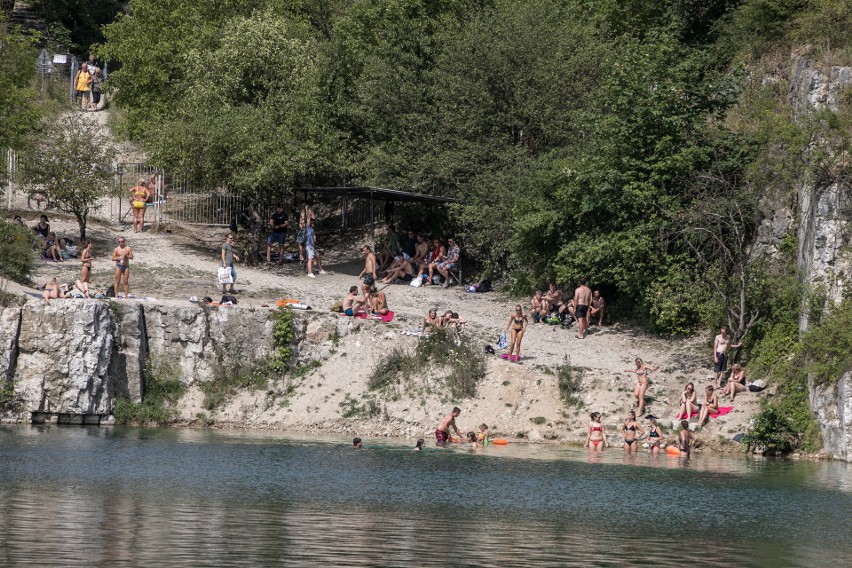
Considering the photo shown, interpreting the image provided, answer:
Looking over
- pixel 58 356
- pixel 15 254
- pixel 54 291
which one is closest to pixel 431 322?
pixel 58 356

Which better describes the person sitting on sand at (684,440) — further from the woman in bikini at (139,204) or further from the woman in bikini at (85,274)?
the woman in bikini at (139,204)

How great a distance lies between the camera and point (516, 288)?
125 feet

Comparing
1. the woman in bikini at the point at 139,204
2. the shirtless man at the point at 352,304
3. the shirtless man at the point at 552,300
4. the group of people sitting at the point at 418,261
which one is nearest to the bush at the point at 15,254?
the woman in bikini at the point at 139,204

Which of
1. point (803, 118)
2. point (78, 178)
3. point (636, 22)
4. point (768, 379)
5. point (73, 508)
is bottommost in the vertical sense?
point (73, 508)

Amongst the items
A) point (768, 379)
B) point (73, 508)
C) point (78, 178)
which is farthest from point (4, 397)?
point (768, 379)

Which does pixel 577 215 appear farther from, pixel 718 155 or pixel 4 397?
pixel 4 397

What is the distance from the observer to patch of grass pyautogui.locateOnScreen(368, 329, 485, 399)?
31.8m

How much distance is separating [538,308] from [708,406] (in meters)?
7.13

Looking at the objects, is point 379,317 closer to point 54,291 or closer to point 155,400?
point 155,400

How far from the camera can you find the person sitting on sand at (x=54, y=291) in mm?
31483

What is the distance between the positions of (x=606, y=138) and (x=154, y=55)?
18661 mm

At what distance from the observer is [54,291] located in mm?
31578

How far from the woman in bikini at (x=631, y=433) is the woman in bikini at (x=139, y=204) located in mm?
19233

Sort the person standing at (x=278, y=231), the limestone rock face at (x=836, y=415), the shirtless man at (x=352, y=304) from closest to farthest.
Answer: the limestone rock face at (x=836, y=415) → the shirtless man at (x=352, y=304) → the person standing at (x=278, y=231)
